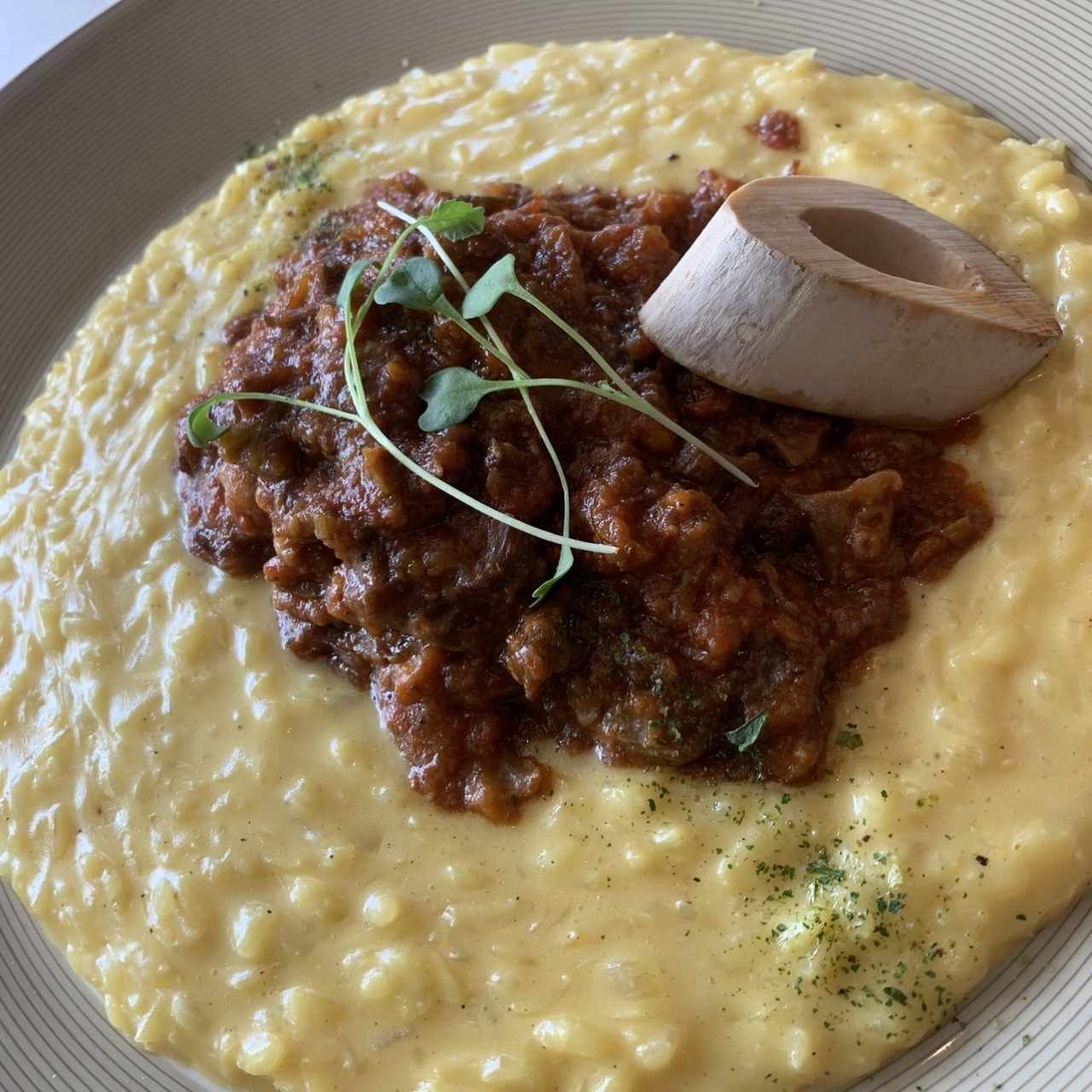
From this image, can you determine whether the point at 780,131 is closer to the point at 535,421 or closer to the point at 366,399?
the point at 535,421

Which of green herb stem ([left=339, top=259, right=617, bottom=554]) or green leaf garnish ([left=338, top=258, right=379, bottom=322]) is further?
green leaf garnish ([left=338, top=258, right=379, bottom=322])

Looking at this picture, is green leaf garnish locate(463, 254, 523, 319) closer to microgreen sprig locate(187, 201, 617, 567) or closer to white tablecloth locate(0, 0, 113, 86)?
microgreen sprig locate(187, 201, 617, 567)

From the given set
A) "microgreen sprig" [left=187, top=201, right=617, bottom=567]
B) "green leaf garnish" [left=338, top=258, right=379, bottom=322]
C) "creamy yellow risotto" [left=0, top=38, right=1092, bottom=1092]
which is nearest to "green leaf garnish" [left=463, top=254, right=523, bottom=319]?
"microgreen sprig" [left=187, top=201, right=617, bottom=567]

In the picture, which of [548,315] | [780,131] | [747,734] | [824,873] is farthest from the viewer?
[780,131]

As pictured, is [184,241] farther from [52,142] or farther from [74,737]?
[74,737]

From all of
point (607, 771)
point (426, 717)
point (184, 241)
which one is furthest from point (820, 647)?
point (184, 241)

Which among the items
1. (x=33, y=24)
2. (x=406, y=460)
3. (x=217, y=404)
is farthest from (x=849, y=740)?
(x=33, y=24)

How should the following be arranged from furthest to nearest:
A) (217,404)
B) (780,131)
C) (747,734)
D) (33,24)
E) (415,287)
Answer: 1. (33,24)
2. (780,131)
3. (217,404)
4. (415,287)
5. (747,734)
